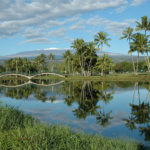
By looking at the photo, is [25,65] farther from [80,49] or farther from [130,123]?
[130,123]

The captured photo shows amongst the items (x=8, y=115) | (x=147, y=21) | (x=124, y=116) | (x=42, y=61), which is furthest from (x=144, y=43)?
(x=42, y=61)

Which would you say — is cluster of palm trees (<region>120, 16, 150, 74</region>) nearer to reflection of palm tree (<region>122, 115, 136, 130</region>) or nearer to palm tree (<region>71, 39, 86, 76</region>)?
palm tree (<region>71, 39, 86, 76</region>)

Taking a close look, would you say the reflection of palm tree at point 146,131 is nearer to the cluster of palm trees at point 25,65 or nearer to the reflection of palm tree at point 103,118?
the reflection of palm tree at point 103,118

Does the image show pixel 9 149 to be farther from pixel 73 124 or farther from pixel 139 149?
pixel 73 124

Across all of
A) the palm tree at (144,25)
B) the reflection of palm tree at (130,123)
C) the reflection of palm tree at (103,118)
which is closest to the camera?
the reflection of palm tree at (130,123)

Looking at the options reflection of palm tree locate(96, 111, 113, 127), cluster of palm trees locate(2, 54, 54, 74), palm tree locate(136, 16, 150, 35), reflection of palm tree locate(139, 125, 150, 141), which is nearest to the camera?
reflection of palm tree locate(139, 125, 150, 141)

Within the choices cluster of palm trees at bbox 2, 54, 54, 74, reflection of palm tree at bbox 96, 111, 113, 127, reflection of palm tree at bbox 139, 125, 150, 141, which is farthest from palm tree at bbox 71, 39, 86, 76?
reflection of palm tree at bbox 139, 125, 150, 141

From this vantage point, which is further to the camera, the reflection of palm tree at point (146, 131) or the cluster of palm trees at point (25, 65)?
the cluster of palm trees at point (25, 65)

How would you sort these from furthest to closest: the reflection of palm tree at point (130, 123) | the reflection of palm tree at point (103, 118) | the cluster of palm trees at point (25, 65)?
the cluster of palm trees at point (25, 65) < the reflection of palm tree at point (103, 118) < the reflection of palm tree at point (130, 123)

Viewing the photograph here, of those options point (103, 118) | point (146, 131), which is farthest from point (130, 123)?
point (103, 118)

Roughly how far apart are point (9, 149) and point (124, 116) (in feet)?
34.9

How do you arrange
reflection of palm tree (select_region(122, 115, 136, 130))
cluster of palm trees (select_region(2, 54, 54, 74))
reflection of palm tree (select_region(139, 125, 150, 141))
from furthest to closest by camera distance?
1. cluster of palm trees (select_region(2, 54, 54, 74))
2. reflection of palm tree (select_region(122, 115, 136, 130))
3. reflection of palm tree (select_region(139, 125, 150, 141))

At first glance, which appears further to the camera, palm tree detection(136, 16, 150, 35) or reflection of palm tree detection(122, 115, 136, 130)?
palm tree detection(136, 16, 150, 35)

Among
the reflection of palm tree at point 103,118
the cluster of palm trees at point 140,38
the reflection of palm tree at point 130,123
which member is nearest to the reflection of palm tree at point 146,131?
the reflection of palm tree at point 130,123
